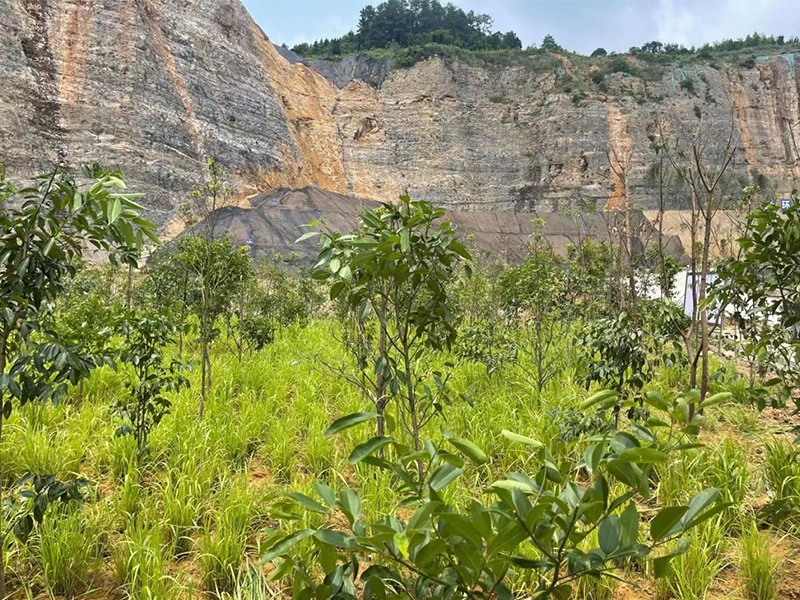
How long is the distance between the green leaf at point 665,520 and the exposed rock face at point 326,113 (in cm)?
2360

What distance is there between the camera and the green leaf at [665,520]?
0.69m

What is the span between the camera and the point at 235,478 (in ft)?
10.1

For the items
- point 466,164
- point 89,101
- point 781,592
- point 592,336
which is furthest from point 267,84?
point 781,592

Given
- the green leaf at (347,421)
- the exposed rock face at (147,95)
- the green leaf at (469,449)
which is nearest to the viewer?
the green leaf at (469,449)

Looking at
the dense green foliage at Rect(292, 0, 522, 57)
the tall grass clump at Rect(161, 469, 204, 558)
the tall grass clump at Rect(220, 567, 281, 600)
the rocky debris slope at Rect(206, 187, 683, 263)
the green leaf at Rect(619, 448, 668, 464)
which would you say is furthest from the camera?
the dense green foliage at Rect(292, 0, 522, 57)

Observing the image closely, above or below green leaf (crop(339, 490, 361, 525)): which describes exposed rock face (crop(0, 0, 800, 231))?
above

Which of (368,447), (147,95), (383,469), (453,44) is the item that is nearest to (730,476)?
(383,469)

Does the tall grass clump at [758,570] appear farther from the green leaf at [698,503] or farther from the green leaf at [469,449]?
the green leaf at [469,449]

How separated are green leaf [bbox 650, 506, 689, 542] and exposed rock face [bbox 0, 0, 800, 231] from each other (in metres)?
23.6

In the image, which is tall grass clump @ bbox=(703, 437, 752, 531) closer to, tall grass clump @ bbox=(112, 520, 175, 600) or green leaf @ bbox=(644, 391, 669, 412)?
green leaf @ bbox=(644, 391, 669, 412)

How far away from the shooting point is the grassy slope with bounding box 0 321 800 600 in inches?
85.7

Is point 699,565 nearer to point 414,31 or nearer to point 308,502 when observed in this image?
point 308,502

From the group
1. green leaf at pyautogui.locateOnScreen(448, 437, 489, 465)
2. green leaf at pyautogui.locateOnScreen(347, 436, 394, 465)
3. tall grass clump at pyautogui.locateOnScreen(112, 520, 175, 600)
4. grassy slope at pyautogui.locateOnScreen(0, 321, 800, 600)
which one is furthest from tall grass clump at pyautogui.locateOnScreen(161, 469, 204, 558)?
green leaf at pyautogui.locateOnScreen(448, 437, 489, 465)

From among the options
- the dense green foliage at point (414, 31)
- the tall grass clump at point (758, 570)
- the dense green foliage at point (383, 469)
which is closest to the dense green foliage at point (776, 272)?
the dense green foliage at point (383, 469)
